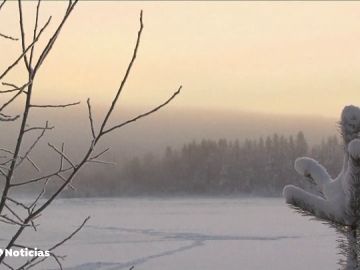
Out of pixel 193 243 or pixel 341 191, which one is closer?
pixel 341 191

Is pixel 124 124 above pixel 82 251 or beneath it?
above

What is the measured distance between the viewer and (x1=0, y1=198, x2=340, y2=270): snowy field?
1122 cm

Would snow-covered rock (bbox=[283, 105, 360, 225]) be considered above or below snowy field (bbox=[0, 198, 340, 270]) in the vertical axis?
above

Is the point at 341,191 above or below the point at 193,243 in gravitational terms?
above

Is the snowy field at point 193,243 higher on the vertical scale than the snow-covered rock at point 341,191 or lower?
lower

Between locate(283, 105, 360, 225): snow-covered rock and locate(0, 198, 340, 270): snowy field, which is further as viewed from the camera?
locate(0, 198, 340, 270): snowy field

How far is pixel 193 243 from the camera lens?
14.5m

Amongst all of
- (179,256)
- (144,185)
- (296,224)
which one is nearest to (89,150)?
(179,256)

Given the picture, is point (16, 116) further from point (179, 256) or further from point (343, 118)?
point (179, 256)

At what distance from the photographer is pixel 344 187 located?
1.85 m

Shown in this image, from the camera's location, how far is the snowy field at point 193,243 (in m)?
11.2

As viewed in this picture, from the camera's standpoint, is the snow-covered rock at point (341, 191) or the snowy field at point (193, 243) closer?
the snow-covered rock at point (341, 191)

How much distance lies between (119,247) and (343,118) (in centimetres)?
1232

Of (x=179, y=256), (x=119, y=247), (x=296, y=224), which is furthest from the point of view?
(x=296, y=224)
